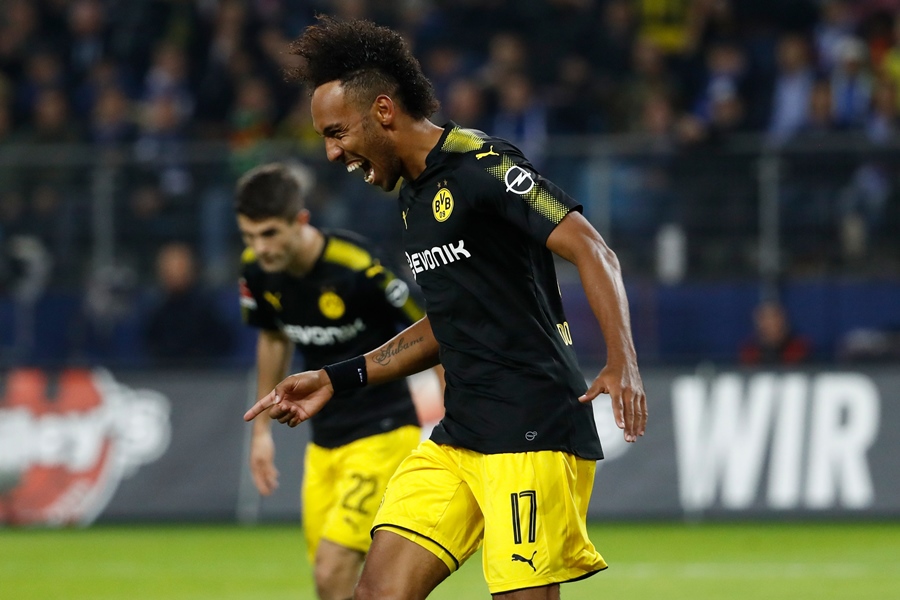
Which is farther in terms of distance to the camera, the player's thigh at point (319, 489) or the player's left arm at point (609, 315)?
the player's thigh at point (319, 489)

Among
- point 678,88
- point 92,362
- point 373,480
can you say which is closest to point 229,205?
point 92,362

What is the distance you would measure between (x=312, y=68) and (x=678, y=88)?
10.8 m

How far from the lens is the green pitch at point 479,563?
9.04 metres

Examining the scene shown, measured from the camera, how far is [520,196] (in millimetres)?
4434

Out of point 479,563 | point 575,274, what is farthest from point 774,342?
point 479,563

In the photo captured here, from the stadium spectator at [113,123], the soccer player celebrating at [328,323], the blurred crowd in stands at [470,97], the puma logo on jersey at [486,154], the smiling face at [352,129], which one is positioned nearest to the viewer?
the puma logo on jersey at [486,154]

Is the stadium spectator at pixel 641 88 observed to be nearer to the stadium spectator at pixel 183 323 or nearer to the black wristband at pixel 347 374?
the stadium spectator at pixel 183 323

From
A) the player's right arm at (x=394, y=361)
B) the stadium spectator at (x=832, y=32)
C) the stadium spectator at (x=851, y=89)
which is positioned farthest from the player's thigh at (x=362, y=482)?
the stadium spectator at (x=832, y=32)

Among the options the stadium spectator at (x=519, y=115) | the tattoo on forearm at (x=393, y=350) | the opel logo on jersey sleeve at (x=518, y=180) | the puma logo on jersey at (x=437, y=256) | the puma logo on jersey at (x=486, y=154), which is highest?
the stadium spectator at (x=519, y=115)

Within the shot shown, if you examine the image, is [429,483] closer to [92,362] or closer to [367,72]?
[367,72]

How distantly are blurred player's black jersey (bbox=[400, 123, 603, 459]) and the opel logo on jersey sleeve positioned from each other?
8 centimetres

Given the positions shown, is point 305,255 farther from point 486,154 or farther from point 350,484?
point 486,154

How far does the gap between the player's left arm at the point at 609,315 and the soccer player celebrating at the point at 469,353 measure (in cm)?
23

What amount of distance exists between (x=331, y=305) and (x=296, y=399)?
6.13ft
